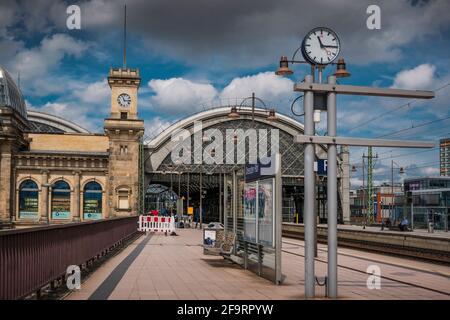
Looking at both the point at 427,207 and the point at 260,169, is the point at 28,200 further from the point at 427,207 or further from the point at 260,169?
the point at 260,169

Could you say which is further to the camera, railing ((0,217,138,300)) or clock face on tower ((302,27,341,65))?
clock face on tower ((302,27,341,65))

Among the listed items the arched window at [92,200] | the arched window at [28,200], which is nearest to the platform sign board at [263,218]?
the arched window at [92,200]

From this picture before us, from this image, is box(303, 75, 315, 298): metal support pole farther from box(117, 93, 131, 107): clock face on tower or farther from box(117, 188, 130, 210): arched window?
box(117, 93, 131, 107): clock face on tower

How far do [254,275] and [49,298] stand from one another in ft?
18.3

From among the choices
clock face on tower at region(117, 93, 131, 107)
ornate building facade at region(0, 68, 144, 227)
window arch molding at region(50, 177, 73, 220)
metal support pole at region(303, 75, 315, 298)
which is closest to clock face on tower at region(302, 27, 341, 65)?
metal support pole at region(303, 75, 315, 298)

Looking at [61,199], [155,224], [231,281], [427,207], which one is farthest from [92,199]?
[231,281]

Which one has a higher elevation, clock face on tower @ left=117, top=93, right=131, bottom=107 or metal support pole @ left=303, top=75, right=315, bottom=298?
clock face on tower @ left=117, top=93, right=131, bottom=107

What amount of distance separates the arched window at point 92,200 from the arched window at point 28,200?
208 inches

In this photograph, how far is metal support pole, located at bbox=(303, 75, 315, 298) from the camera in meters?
10.6

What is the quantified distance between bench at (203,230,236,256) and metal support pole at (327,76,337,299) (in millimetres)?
6882

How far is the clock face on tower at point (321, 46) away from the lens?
39.1ft

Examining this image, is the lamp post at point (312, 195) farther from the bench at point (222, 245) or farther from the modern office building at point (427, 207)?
the modern office building at point (427, 207)

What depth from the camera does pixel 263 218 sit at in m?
13.6
